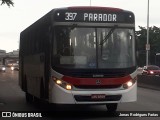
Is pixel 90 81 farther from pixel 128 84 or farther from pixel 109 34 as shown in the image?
pixel 109 34

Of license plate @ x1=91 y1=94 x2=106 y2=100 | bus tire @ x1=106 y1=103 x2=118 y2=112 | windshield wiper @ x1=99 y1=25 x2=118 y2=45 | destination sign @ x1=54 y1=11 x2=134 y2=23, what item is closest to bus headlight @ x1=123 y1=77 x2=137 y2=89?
license plate @ x1=91 y1=94 x2=106 y2=100

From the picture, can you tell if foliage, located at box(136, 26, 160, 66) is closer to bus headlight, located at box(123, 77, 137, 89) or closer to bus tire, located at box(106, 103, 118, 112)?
bus tire, located at box(106, 103, 118, 112)

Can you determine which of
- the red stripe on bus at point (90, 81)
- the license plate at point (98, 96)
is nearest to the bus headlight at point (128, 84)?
the red stripe on bus at point (90, 81)

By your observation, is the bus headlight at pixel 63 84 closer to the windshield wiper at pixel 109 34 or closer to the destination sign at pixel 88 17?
the windshield wiper at pixel 109 34

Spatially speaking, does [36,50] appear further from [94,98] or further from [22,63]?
[22,63]

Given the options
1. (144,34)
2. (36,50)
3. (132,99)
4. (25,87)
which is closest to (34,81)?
(36,50)

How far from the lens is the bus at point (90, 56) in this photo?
14.5 metres

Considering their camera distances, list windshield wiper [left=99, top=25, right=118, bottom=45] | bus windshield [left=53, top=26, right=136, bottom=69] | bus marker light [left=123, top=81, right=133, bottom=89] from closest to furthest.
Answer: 1. bus windshield [left=53, top=26, right=136, bottom=69]
2. windshield wiper [left=99, top=25, right=118, bottom=45]
3. bus marker light [left=123, top=81, right=133, bottom=89]

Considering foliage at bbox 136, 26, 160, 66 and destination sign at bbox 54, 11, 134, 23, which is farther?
foliage at bbox 136, 26, 160, 66

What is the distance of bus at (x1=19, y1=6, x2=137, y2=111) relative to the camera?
14.5m

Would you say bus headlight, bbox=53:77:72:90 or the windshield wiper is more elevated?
the windshield wiper

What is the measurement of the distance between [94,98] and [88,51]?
1.35 m

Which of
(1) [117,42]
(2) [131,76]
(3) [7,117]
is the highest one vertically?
(1) [117,42]

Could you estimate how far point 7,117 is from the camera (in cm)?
1496
